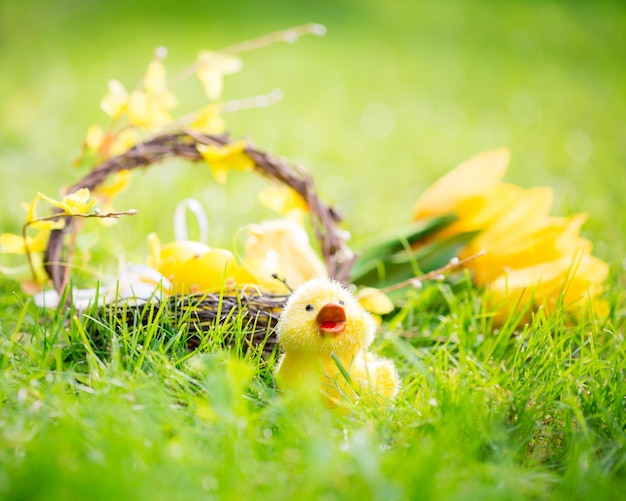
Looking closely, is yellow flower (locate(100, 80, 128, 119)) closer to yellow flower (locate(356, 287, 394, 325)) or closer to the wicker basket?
the wicker basket

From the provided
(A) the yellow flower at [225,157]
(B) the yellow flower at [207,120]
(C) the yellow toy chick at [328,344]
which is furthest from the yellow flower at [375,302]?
(B) the yellow flower at [207,120]

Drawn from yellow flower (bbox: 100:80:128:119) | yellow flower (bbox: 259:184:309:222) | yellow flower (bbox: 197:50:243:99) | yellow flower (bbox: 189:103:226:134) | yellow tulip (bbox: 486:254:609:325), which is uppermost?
yellow flower (bbox: 197:50:243:99)

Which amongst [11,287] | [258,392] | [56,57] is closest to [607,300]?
[258,392]

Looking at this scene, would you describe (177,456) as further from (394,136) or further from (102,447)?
(394,136)

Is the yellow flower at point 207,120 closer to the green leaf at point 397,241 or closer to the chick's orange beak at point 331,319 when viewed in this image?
the green leaf at point 397,241

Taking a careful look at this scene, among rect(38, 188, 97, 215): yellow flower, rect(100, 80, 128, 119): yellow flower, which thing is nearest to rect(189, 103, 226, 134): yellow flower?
rect(100, 80, 128, 119): yellow flower

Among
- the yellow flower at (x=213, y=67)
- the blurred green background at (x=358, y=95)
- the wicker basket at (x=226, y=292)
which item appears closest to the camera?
the wicker basket at (x=226, y=292)

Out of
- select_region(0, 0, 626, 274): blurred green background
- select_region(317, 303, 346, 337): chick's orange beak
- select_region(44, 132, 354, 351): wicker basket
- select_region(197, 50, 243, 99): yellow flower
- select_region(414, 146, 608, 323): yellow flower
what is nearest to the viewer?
select_region(317, 303, 346, 337): chick's orange beak
